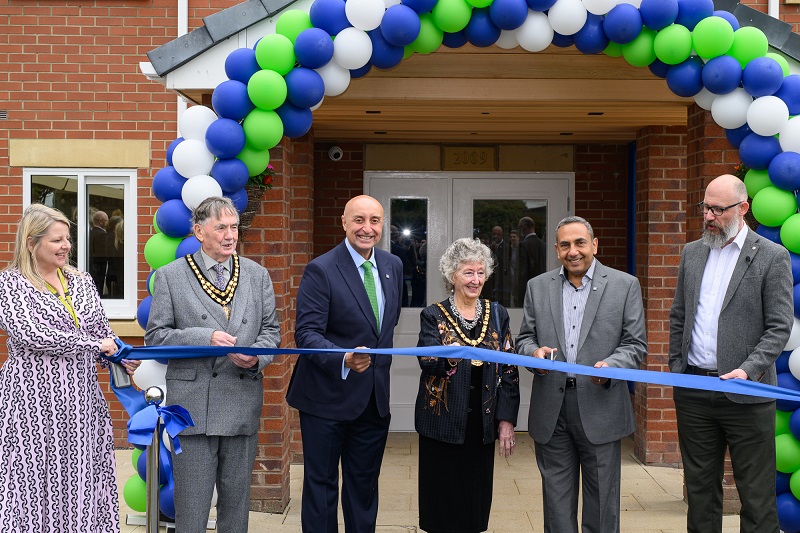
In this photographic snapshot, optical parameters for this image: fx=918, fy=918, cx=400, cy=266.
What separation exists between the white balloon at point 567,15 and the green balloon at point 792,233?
62.2 inches

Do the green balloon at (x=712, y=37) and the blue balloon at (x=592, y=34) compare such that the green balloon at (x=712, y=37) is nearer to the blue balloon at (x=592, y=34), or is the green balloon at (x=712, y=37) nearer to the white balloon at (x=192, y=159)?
the blue balloon at (x=592, y=34)

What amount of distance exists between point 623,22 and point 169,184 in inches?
104

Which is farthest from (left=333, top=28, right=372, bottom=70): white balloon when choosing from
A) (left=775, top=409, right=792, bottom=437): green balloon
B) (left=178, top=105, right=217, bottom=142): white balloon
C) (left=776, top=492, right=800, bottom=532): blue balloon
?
(left=776, top=492, right=800, bottom=532): blue balloon

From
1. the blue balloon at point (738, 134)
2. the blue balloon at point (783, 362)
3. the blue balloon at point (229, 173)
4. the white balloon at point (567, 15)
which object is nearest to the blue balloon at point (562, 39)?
the white balloon at point (567, 15)

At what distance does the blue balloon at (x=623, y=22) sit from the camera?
4.94 meters

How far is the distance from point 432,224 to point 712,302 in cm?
445

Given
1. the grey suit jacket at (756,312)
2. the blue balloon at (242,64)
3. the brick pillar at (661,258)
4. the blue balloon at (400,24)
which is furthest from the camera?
the brick pillar at (661,258)

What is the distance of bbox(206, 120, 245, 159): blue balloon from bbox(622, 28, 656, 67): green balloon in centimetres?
221

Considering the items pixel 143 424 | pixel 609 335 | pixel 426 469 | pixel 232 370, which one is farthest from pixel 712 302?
pixel 143 424

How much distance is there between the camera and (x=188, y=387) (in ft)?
14.3

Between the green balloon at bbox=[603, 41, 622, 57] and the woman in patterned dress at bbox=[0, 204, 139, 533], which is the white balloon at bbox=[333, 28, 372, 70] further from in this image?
the woman in patterned dress at bbox=[0, 204, 139, 533]

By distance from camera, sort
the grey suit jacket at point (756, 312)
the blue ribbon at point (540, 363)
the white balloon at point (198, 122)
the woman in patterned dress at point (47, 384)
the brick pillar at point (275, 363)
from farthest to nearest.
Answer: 1. the brick pillar at point (275, 363)
2. the white balloon at point (198, 122)
3. the grey suit jacket at point (756, 312)
4. the woman in patterned dress at point (47, 384)
5. the blue ribbon at point (540, 363)

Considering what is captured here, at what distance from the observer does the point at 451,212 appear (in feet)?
29.0

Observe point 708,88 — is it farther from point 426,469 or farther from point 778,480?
point 426,469
